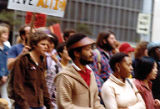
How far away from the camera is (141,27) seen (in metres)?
15.0

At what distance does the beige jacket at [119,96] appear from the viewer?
20.1ft

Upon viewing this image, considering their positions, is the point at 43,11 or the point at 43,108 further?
the point at 43,11

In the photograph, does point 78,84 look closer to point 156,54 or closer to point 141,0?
point 156,54

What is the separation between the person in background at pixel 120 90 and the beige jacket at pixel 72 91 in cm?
75

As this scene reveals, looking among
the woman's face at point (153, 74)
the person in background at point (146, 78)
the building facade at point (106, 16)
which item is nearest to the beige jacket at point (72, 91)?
the person in background at point (146, 78)

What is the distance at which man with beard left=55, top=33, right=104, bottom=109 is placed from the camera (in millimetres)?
5270

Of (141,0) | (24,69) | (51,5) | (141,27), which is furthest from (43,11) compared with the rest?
(141,0)

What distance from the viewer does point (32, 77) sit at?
5891 millimetres

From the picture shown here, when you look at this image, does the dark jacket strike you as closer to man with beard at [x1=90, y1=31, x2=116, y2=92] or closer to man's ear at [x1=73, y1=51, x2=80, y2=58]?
man's ear at [x1=73, y1=51, x2=80, y2=58]

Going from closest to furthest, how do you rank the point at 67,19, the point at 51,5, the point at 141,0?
the point at 51,5
the point at 67,19
the point at 141,0

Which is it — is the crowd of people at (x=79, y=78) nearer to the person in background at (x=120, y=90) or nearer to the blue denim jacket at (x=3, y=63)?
the person in background at (x=120, y=90)

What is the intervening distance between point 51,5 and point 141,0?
56827 millimetres

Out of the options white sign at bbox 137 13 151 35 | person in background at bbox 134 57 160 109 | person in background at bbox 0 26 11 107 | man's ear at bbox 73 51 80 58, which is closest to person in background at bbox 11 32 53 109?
man's ear at bbox 73 51 80 58

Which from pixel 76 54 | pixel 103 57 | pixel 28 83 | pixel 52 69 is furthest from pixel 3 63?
pixel 76 54
